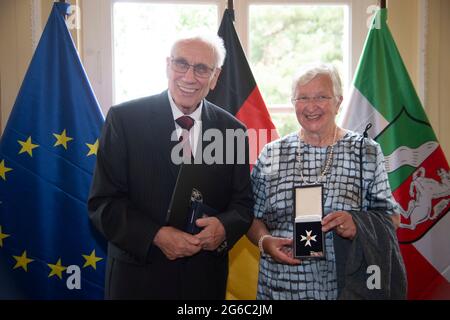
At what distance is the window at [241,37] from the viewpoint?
2.79 metres

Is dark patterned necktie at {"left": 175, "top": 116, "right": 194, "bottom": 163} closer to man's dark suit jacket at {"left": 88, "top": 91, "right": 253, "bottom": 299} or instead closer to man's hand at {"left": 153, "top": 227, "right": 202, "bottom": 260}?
man's dark suit jacket at {"left": 88, "top": 91, "right": 253, "bottom": 299}

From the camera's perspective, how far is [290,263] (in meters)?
1.75

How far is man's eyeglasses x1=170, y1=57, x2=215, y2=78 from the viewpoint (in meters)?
1.79

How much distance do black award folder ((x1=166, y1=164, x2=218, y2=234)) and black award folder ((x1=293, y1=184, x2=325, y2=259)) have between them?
0.30 m

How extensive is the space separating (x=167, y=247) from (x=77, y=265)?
871 millimetres

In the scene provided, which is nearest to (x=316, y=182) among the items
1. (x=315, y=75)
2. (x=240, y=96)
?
(x=315, y=75)

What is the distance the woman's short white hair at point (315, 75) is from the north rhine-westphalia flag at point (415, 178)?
27.4 inches

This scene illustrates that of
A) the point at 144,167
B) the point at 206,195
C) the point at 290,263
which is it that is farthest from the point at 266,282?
the point at 144,167

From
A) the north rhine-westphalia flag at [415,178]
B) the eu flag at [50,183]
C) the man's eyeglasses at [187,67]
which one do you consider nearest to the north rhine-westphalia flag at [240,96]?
the north rhine-westphalia flag at [415,178]

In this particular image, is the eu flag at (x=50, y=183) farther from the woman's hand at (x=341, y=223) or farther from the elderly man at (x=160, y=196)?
the woman's hand at (x=341, y=223)

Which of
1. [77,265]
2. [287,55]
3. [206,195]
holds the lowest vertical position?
[77,265]

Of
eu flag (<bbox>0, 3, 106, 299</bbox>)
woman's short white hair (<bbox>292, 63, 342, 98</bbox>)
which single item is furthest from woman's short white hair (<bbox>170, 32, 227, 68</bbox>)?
eu flag (<bbox>0, 3, 106, 299</bbox>)

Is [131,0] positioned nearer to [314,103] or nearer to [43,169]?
[43,169]

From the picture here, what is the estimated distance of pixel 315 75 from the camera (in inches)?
71.7
